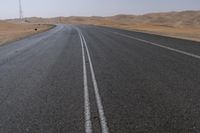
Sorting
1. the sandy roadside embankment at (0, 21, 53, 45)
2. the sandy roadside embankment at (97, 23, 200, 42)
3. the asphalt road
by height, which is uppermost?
the asphalt road

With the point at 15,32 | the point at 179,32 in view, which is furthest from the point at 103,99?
the point at 15,32

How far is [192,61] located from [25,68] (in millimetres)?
6202

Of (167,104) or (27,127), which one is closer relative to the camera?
(27,127)

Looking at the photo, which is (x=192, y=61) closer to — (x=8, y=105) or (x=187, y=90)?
(x=187, y=90)

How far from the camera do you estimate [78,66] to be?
499 inches

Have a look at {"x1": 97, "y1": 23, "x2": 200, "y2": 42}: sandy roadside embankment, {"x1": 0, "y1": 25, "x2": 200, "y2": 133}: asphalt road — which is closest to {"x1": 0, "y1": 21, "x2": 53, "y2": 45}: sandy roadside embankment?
{"x1": 97, "y1": 23, "x2": 200, "y2": 42}: sandy roadside embankment

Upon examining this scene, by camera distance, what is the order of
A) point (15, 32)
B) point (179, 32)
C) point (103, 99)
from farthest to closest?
point (15, 32), point (179, 32), point (103, 99)

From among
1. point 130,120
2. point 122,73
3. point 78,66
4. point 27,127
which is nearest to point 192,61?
point 122,73

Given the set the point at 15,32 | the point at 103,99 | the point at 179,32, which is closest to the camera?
the point at 103,99

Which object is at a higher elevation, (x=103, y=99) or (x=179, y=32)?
(x=103, y=99)

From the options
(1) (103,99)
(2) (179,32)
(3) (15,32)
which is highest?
(1) (103,99)

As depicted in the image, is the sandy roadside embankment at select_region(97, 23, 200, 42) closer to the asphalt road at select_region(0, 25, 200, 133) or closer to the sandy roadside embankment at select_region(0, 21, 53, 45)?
the asphalt road at select_region(0, 25, 200, 133)

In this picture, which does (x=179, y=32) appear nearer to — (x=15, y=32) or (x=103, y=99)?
(x=15, y=32)

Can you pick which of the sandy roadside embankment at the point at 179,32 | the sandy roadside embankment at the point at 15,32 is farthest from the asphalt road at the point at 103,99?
the sandy roadside embankment at the point at 15,32
